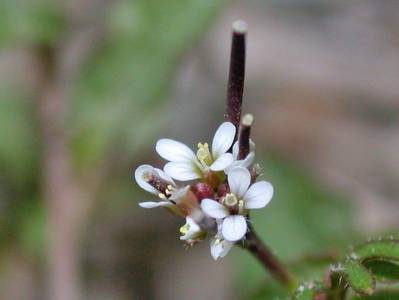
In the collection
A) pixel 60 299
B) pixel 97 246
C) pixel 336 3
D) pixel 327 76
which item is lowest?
pixel 60 299

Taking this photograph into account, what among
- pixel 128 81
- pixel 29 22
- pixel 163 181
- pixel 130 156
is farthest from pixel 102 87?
pixel 163 181

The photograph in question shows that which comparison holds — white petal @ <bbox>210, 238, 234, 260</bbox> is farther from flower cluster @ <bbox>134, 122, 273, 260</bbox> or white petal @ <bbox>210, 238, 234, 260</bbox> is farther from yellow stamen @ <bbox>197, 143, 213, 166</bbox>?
yellow stamen @ <bbox>197, 143, 213, 166</bbox>

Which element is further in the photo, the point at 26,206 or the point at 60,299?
the point at 26,206

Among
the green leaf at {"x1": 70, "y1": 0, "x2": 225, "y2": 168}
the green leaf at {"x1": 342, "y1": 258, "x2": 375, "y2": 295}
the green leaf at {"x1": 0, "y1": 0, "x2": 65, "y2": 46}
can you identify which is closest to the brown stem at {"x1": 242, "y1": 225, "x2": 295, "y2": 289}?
the green leaf at {"x1": 342, "y1": 258, "x2": 375, "y2": 295}

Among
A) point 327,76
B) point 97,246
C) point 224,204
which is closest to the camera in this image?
point 224,204

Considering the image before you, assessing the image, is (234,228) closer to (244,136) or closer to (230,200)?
(230,200)

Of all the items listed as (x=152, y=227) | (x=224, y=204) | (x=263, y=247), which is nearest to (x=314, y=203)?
(x=152, y=227)

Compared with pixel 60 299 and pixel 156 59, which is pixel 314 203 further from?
pixel 60 299
